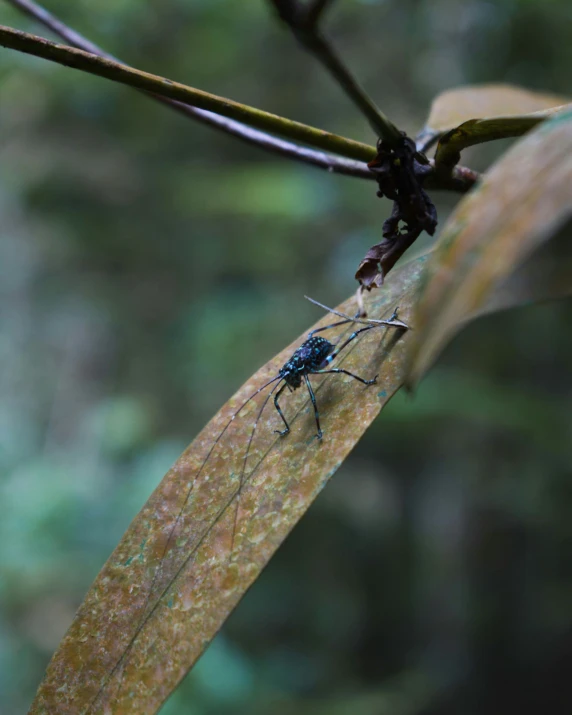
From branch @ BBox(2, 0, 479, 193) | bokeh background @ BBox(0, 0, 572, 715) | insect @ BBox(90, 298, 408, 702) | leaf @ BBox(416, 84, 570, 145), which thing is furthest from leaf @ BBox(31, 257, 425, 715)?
bokeh background @ BBox(0, 0, 572, 715)

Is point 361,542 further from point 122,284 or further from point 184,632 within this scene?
point 184,632

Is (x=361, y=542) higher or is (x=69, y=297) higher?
(x=69, y=297)

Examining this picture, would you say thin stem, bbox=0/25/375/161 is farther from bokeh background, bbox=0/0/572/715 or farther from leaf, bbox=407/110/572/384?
bokeh background, bbox=0/0/572/715

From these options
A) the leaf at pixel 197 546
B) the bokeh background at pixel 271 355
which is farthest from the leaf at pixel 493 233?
the bokeh background at pixel 271 355

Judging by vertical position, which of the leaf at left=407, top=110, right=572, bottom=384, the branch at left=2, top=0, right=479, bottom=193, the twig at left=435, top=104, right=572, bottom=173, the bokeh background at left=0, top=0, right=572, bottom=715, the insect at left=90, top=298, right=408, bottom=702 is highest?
the bokeh background at left=0, top=0, right=572, bottom=715

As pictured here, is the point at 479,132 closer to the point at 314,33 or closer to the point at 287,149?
the point at 314,33

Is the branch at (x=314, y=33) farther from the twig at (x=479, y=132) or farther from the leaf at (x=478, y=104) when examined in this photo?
the leaf at (x=478, y=104)

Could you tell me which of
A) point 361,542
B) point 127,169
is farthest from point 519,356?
point 127,169
